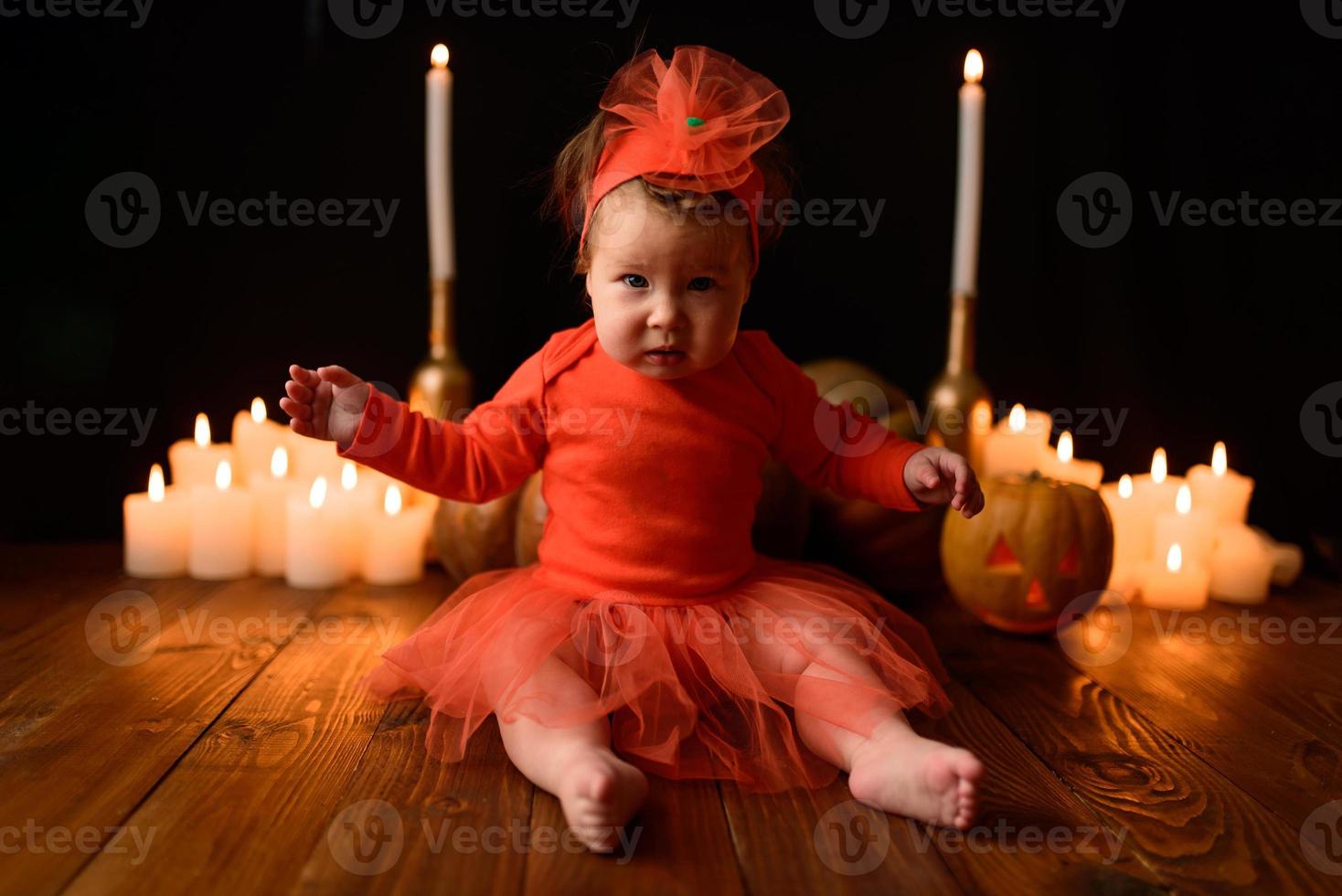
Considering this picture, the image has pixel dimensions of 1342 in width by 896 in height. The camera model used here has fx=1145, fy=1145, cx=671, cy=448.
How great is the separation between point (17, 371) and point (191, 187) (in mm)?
428

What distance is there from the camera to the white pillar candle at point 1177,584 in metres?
1.74

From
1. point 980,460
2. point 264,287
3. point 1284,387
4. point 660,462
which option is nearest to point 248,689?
point 660,462

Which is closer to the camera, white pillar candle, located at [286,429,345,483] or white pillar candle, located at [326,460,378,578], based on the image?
white pillar candle, located at [326,460,378,578]

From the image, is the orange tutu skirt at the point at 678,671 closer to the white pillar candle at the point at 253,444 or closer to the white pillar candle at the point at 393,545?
the white pillar candle at the point at 393,545

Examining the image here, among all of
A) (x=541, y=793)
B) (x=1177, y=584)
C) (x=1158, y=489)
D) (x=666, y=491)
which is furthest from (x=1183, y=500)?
(x=541, y=793)

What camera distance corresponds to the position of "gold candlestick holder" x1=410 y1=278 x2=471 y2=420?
1841 millimetres

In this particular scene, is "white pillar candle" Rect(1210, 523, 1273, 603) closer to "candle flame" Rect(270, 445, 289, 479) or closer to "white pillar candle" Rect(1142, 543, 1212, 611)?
"white pillar candle" Rect(1142, 543, 1212, 611)

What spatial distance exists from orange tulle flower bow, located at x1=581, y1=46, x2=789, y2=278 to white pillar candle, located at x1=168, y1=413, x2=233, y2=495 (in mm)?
917

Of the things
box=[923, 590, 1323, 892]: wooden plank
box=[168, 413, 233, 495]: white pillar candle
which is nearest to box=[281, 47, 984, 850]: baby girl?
box=[923, 590, 1323, 892]: wooden plank

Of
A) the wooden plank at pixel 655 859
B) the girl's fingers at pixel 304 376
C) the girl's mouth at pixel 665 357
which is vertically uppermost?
the girl's mouth at pixel 665 357

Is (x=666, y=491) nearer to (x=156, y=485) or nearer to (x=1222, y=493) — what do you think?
(x=156, y=485)

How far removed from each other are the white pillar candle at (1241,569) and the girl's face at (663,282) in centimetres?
100

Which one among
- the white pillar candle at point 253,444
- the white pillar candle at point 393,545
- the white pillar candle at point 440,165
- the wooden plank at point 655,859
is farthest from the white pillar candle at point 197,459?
the wooden plank at point 655,859

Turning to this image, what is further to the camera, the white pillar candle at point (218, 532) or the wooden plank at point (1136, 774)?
the white pillar candle at point (218, 532)
